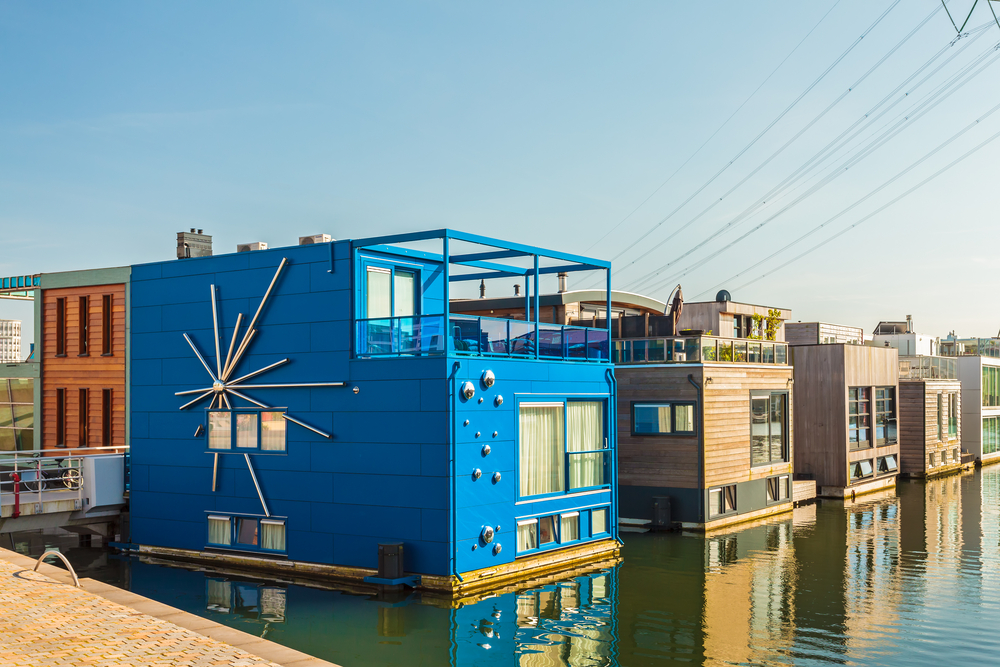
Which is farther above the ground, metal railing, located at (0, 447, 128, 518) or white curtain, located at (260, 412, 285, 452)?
white curtain, located at (260, 412, 285, 452)

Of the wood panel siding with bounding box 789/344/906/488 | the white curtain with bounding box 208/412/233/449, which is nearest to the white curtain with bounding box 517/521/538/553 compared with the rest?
the white curtain with bounding box 208/412/233/449

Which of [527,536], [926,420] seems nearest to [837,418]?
[926,420]

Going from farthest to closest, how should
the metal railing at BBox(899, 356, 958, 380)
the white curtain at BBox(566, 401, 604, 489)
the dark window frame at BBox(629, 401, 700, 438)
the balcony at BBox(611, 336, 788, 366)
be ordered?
the metal railing at BBox(899, 356, 958, 380) → the balcony at BBox(611, 336, 788, 366) → the dark window frame at BBox(629, 401, 700, 438) → the white curtain at BBox(566, 401, 604, 489)

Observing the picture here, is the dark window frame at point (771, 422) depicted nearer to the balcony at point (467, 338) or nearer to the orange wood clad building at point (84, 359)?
the balcony at point (467, 338)

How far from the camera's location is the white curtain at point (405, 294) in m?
18.6

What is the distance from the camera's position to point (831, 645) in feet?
43.7

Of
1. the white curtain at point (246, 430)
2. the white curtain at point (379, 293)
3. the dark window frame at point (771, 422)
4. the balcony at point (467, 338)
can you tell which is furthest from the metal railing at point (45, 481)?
the dark window frame at point (771, 422)

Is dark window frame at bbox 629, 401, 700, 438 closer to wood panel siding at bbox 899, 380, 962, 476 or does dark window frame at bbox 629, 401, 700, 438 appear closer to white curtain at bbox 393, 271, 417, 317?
white curtain at bbox 393, 271, 417, 317

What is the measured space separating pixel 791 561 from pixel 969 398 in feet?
100

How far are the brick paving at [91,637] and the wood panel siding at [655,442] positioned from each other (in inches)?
589

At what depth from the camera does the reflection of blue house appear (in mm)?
16109

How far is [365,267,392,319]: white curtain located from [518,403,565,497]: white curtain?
3.43 meters

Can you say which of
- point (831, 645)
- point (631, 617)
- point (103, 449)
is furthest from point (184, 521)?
point (831, 645)

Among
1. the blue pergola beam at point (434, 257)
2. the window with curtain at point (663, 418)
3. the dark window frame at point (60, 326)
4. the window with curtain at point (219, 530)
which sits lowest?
the window with curtain at point (219, 530)
